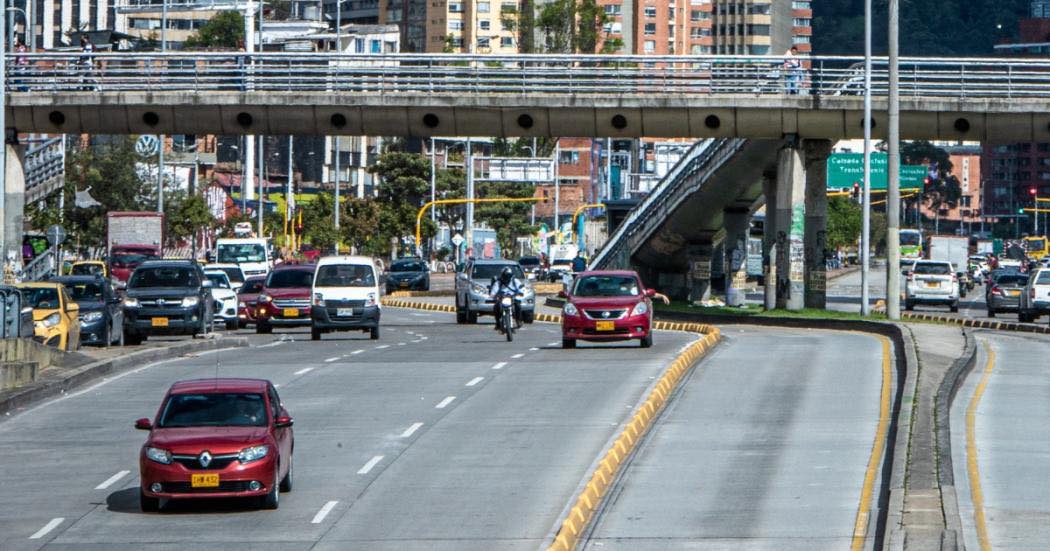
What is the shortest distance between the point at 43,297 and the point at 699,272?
151 feet

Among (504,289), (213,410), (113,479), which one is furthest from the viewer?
(504,289)

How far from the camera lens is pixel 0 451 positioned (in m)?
23.3

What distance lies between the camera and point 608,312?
37.2 m

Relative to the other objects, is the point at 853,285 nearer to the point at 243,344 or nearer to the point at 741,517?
the point at 243,344

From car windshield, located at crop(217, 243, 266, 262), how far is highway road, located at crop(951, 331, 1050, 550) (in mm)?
38273

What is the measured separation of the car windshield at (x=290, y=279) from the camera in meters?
46.3

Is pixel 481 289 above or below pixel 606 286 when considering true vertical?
below

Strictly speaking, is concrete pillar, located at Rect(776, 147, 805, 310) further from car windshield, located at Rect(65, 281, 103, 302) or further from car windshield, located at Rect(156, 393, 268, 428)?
car windshield, located at Rect(156, 393, 268, 428)

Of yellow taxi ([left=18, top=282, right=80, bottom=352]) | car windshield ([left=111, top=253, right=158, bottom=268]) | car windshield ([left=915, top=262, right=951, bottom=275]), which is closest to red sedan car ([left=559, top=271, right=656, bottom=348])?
yellow taxi ([left=18, top=282, right=80, bottom=352])

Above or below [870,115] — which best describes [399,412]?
below

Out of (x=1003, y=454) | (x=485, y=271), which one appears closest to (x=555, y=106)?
(x=485, y=271)

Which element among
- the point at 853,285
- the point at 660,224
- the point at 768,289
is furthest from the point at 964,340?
the point at 853,285

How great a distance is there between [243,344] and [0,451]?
18389 millimetres

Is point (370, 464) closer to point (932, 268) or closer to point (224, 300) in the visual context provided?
point (224, 300)
